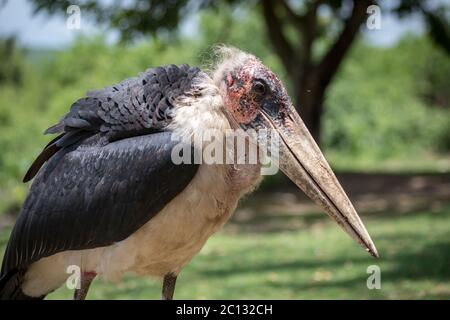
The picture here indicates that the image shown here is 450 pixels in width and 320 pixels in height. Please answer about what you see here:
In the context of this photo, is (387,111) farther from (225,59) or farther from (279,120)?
(279,120)

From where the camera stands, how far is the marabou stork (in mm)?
4148

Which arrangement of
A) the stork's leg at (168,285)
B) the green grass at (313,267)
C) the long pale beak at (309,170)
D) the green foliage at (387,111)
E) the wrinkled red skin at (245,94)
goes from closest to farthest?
the long pale beak at (309,170), the wrinkled red skin at (245,94), the stork's leg at (168,285), the green grass at (313,267), the green foliage at (387,111)

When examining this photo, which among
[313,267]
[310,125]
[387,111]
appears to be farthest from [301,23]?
[387,111]

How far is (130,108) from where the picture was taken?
4.29 meters

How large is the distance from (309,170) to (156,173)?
2.62 ft

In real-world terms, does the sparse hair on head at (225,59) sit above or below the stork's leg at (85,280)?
above

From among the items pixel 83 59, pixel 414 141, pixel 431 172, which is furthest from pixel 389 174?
pixel 83 59

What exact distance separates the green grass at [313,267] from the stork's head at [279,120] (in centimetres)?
251

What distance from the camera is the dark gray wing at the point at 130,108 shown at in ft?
14.0

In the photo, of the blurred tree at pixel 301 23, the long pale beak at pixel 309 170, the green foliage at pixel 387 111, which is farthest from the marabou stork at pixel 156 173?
the green foliage at pixel 387 111

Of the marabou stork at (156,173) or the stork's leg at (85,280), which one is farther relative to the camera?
the stork's leg at (85,280)

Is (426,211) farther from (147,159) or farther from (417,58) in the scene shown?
(417,58)

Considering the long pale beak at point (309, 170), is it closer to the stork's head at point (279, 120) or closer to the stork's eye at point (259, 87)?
the stork's head at point (279, 120)

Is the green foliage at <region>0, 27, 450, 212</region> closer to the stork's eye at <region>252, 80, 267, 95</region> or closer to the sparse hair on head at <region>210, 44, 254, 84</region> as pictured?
the sparse hair on head at <region>210, 44, 254, 84</region>
